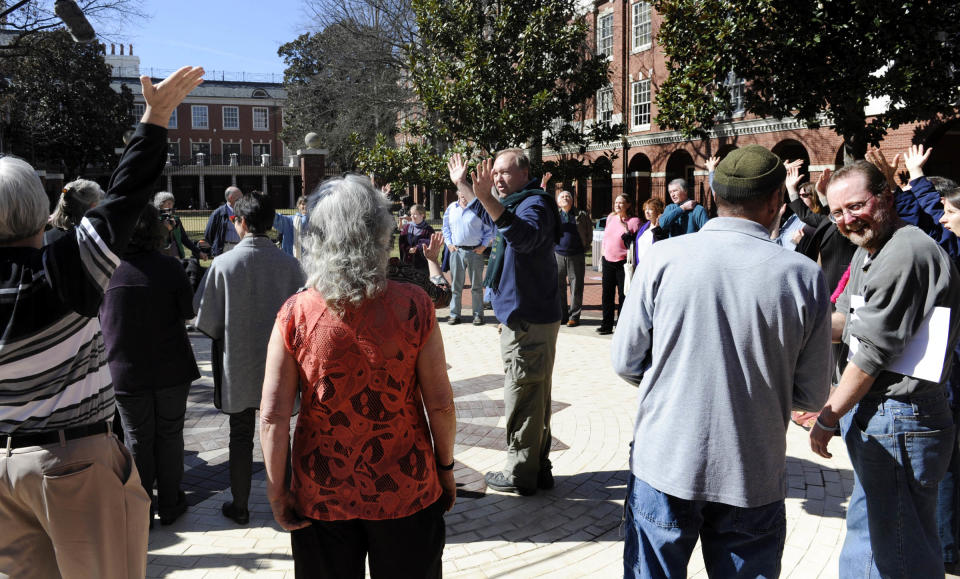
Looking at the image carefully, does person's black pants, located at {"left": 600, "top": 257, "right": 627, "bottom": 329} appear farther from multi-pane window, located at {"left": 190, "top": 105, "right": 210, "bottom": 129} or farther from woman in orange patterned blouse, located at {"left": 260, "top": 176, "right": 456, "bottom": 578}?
multi-pane window, located at {"left": 190, "top": 105, "right": 210, "bottom": 129}

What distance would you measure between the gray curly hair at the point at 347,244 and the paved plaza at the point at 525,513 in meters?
2.12

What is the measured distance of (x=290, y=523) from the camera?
2.26m

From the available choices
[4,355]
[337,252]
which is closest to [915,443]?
[337,252]

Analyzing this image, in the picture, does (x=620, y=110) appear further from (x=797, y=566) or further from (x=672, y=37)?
(x=797, y=566)

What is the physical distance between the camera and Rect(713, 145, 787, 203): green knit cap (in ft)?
7.56

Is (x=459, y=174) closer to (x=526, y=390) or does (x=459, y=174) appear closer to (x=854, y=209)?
(x=526, y=390)

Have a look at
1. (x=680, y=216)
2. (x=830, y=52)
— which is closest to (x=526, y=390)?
(x=680, y=216)

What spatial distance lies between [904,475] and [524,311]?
224 cm

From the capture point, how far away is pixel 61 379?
2.25 metres

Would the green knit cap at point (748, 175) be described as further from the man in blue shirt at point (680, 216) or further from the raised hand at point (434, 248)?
the man in blue shirt at point (680, 216)

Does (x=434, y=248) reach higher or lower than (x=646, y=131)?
lower

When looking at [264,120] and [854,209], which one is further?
[264,120]

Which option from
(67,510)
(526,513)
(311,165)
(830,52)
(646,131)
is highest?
(646,131)

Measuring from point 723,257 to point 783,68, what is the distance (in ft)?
41.7
